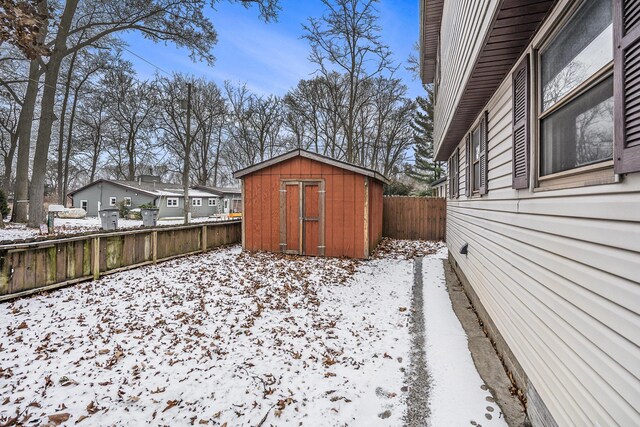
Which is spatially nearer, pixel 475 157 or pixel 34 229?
pixel 475 157

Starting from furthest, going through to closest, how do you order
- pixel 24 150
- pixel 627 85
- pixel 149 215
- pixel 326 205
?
pixel 149 215 → pixel 24 150 → pixel 326 205 → pixel 627 85

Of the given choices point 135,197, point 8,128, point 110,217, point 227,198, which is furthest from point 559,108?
point 8,128

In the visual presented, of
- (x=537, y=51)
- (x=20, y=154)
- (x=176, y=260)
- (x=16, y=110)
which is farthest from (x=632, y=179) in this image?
(x=16, y=110)

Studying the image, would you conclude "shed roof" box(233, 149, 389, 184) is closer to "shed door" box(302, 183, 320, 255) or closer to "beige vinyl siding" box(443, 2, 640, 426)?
"shed door" box(302, 183, 320, 255)

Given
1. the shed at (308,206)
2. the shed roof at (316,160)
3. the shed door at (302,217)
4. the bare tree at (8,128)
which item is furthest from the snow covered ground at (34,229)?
the bare tree at (8,128)

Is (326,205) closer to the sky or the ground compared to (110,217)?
closer to the sky

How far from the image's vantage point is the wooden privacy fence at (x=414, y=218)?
43.5ft

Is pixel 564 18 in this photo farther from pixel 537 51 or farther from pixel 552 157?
pixel 552 157

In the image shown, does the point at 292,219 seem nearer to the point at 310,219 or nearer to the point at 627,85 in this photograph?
the point at 310,219

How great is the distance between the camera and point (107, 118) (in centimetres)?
2709

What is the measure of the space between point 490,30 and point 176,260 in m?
8.14

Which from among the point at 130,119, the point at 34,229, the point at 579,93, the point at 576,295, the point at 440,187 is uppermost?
the point at 130,119

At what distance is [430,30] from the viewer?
27.4 feet

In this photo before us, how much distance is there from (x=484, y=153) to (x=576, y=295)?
3.11 metres
